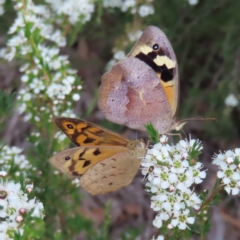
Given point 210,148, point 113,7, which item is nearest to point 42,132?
point 113,7

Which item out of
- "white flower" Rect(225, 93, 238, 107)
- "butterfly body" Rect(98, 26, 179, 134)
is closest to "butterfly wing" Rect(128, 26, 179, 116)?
"butterfly body" Rect(98, 26, 179, 134)

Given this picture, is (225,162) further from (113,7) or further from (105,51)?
(105,51)

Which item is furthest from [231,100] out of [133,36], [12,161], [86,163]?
[12,161]

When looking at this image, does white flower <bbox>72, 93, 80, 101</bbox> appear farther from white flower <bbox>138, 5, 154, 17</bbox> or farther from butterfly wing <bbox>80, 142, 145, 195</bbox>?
white flower <bbox>138, 5, 154, 17</bbox>

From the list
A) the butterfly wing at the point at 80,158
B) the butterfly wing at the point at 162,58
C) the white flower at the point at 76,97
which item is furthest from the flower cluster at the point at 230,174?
the white flower at the point at 76,97

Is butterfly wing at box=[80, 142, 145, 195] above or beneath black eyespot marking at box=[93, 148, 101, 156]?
beneath
